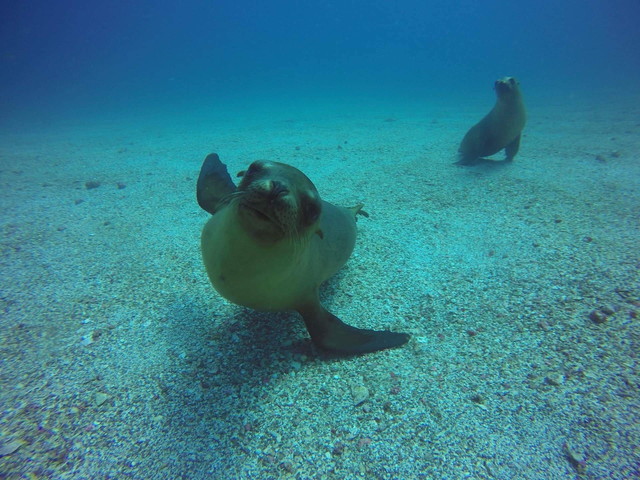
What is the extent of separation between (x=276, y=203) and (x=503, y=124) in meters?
6.76

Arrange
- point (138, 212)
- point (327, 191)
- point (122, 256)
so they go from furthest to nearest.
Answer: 1. point (327, 191)
2. point (138, 212)
3. point (122, 256)

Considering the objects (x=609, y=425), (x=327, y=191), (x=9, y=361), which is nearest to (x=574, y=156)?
(x=327, y=191)

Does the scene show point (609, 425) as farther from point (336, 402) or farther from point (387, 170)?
point (387, 170)

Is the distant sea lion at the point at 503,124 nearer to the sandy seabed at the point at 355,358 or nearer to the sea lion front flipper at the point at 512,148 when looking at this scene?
the sea lion front flipper at the point at 512,148

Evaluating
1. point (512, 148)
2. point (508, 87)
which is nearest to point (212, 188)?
point (508, 87)

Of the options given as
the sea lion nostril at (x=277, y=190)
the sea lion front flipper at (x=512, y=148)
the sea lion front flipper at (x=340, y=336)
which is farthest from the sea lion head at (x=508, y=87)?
the sea lion nostril at (x=277, y=190)

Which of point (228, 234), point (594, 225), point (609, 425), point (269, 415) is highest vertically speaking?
point (228, 234)

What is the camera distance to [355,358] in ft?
7.81

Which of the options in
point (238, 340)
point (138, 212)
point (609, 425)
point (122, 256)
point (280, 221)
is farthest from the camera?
point (138, 212)

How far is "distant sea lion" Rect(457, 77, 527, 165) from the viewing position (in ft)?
21.1

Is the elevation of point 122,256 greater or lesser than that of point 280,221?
lesser

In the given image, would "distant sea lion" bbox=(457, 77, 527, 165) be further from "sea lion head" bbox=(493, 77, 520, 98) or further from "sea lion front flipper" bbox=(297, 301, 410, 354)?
"sea lion front flipper" bbox=(297, 301, 410, 354)

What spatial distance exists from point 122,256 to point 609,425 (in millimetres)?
4673

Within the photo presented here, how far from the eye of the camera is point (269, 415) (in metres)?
1.99
